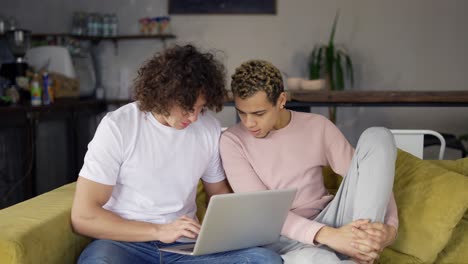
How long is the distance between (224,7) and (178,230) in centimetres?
391

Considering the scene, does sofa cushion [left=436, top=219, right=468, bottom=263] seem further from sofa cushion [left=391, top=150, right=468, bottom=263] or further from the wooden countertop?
the wooden countertop

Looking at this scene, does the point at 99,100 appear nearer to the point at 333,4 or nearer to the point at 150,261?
the point at 333,4

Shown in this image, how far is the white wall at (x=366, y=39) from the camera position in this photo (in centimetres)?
517

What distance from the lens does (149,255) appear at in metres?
1.72

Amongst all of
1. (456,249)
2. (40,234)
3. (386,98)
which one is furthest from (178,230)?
(386,98)

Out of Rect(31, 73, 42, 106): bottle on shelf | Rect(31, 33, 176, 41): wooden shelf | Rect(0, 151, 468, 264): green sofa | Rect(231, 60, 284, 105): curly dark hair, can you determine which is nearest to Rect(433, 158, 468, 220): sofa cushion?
Rect(0, 151, 468, 264): green sofa

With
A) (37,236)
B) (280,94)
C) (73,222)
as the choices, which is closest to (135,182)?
(73,222)

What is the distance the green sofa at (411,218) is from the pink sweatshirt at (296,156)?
28 cm

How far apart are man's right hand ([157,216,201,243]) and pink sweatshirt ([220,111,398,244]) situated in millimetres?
339

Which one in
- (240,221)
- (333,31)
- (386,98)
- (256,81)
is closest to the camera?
(240,221)

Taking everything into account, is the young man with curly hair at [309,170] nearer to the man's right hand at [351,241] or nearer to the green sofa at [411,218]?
the man's right hand at [351,241]

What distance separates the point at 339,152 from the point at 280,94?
0.85 feet

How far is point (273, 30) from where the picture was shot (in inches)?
208

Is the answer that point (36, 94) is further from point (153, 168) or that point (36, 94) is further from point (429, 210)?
point (429, 210)
